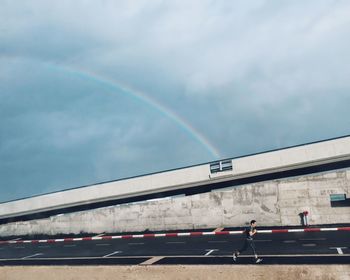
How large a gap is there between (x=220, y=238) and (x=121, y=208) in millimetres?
11161

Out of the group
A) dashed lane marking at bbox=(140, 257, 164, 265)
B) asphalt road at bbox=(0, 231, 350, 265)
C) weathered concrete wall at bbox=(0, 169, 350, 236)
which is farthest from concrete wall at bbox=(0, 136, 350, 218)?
dashed lane marking at bbox=(140, 257, 164, 265)

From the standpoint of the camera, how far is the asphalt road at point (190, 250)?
664 inches

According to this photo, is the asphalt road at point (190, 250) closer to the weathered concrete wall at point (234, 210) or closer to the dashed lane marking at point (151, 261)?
the dashed lane marking at point (151, 261)

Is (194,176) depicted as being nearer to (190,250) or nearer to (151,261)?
(190,250)

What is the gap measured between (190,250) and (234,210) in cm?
899

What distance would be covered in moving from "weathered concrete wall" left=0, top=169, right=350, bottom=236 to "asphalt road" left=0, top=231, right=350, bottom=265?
10.9ft

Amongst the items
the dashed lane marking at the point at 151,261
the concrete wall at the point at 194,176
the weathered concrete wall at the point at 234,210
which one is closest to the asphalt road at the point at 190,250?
the dashed lane marking at the point at 151,261

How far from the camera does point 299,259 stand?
15.9 meters

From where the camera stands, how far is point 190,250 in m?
20.6

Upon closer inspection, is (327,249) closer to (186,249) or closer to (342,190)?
(186,249)

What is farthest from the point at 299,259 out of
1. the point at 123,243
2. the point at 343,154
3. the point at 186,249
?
the point at 343,154

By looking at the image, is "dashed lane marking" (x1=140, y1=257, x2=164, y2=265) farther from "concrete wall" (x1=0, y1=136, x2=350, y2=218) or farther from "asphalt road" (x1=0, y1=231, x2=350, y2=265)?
"concrete wall" (x1=0, y1=136, x2=350, y2=218)

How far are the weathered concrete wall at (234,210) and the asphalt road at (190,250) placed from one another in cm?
332

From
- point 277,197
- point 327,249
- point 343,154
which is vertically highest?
point 343,154
